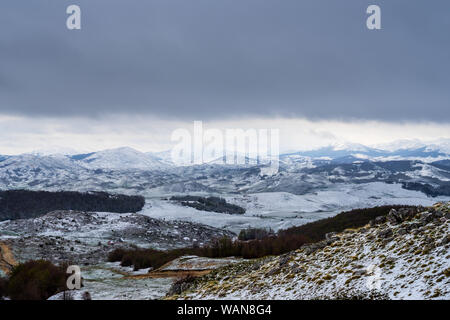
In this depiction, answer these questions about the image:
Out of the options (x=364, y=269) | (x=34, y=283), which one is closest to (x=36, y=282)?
(x=34, y=283)

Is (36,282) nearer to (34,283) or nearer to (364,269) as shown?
(34,283)

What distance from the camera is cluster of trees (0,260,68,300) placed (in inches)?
1688

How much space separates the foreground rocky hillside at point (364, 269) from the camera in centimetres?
1797

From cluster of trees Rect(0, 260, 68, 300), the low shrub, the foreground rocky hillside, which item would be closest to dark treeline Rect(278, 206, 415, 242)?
the low shrub

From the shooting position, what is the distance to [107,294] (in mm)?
40906

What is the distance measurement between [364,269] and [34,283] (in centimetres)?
4107

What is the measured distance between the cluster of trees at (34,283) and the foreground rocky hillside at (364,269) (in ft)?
74.9

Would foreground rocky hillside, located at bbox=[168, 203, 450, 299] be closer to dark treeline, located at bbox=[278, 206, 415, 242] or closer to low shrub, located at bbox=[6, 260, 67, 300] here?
low shrub, located at bbox=[6, 260, 67, 300]

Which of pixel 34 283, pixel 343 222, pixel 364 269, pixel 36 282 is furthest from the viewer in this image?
pixel 343 222

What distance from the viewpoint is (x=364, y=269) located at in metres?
22.0

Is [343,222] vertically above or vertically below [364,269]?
below
